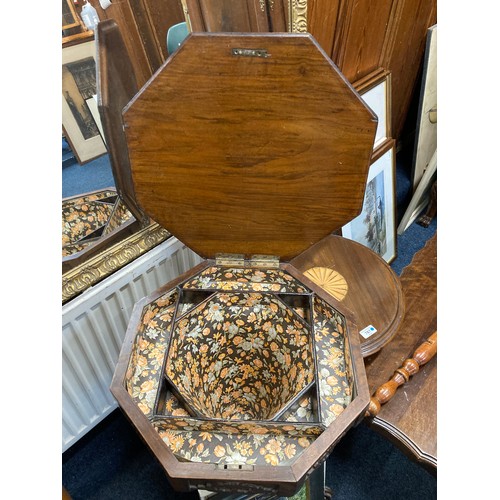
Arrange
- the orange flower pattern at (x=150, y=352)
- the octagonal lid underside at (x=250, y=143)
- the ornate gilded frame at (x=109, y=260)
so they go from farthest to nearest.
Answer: the ornate gilded frame at (x=109, y=260)
the orange flower pattern at (x=150, y=352)
the octagonal lid underside at (x=250, y=143)

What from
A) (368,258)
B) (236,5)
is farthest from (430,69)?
(236,5)

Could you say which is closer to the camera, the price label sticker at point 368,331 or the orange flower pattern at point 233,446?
the orange flower pattern at point 233,446

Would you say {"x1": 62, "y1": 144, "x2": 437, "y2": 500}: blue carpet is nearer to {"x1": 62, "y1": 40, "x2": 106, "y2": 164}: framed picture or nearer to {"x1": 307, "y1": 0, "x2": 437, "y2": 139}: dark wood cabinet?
{"x1": 62, "y1": 40, "x2": 106, "y2": 164}: framed picture

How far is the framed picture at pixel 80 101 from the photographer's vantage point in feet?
3.59

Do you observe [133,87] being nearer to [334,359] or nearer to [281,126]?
[281,126]

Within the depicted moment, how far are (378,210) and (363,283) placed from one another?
26.5 inches

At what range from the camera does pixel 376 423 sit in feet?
3.68

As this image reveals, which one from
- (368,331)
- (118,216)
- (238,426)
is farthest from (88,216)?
(368,331)

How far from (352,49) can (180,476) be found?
150cm

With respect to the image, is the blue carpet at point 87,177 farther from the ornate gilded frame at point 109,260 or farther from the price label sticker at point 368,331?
the price label sticker at point 368,331

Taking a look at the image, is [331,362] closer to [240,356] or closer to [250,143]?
[240,356]

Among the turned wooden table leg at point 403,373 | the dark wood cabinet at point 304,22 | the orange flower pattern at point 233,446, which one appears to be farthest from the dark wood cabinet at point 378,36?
the orange flower pattern at point 233,446

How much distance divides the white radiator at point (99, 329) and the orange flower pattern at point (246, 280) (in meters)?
0.40

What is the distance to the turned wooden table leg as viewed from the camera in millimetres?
1135
